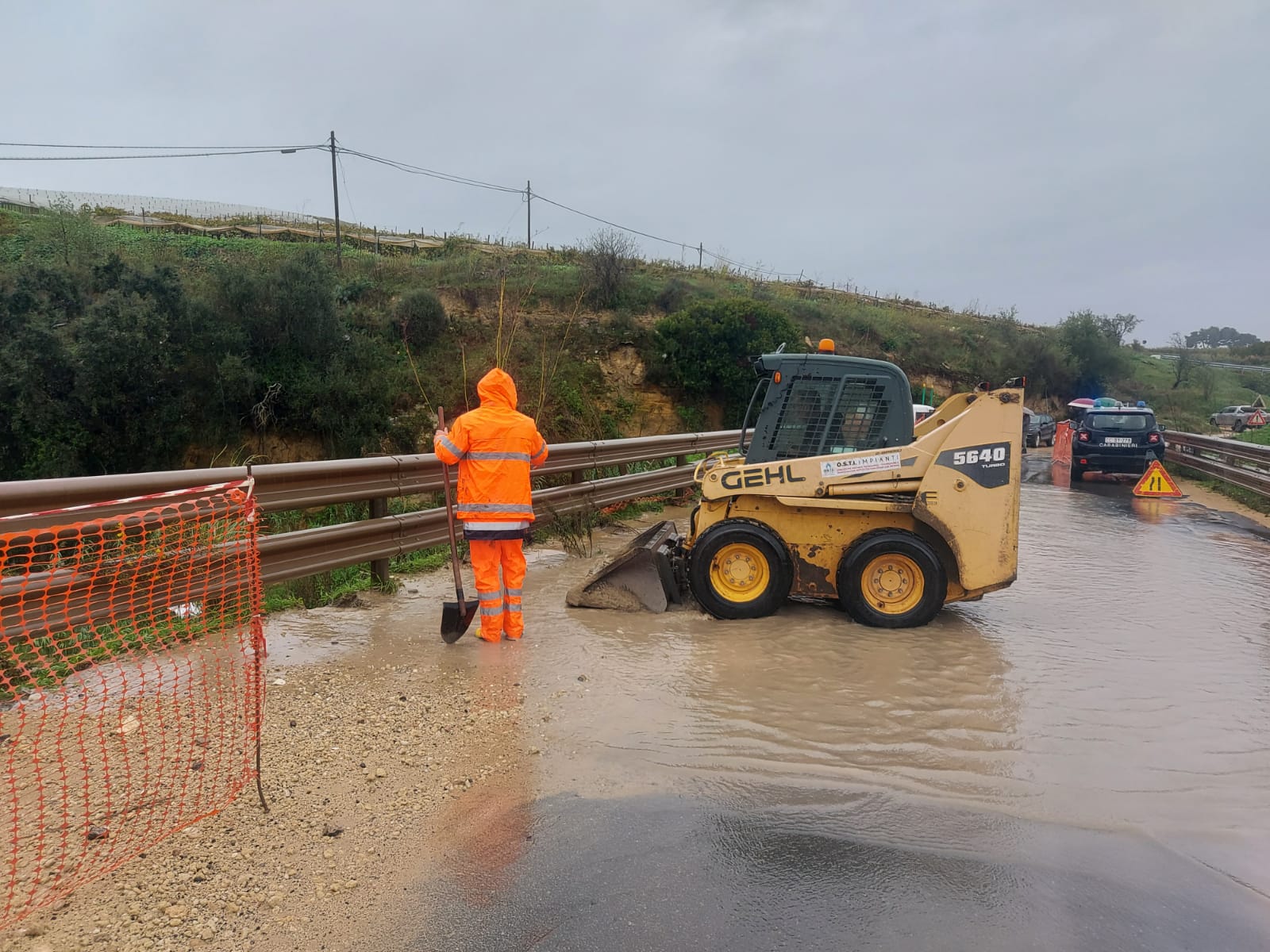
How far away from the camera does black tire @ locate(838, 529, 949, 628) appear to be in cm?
656

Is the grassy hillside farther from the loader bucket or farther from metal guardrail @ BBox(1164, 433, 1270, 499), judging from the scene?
metal guardrail @ BBox(1164, 433, 1270, 499)

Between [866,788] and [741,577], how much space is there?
2958 millimetres

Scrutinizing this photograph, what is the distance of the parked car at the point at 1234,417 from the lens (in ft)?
134

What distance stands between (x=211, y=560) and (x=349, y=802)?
2.48 metres

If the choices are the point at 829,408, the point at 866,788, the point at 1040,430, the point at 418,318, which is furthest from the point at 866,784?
the point at 1040,430

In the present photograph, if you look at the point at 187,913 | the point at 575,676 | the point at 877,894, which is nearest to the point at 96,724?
the point at 187,913

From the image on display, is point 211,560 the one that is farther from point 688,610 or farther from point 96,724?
point 688,610

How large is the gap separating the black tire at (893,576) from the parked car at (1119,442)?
1454 cm

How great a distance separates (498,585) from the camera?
Result: 6.07 meters

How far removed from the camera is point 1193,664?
19.5 feet

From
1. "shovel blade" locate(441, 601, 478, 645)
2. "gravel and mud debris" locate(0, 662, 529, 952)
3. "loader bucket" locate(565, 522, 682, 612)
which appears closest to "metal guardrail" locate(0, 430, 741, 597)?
"shovel blade" locate(441, 601, 478, 645)

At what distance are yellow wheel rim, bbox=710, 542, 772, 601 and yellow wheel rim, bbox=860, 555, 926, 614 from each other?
0.79 meters

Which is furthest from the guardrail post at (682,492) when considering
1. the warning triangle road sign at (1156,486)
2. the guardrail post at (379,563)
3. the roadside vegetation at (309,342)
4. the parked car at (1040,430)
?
the parked car at (1040,430)

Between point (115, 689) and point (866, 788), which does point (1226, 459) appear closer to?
point (866, 788)
